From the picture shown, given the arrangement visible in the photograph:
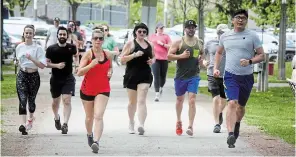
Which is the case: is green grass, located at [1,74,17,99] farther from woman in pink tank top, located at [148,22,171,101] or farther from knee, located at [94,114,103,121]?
knee, located at [94,114,103,121]

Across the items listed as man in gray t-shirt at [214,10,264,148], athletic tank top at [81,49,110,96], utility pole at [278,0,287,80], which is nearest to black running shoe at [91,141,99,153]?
athletic tank top at [81,49,110,96]

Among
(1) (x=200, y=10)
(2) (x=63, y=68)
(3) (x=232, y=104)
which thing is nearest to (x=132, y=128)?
(2) (x=63, y=68)

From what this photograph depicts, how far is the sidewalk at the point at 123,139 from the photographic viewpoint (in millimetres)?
12453

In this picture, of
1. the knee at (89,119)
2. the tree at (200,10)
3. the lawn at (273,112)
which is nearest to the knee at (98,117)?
the knee at (89,119)

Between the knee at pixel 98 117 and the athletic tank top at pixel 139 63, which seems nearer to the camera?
the knee at pixel 98 117

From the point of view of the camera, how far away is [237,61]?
12859 millimetres

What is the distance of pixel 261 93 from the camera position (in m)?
25.3

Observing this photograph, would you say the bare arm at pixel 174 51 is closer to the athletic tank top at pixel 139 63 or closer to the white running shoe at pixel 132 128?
the athletic tank top at pixel 139 63

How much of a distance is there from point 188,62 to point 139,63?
30.1 inches

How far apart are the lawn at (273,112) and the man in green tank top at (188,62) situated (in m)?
1.46

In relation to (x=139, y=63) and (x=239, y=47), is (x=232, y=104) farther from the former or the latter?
(x=139, y=63)

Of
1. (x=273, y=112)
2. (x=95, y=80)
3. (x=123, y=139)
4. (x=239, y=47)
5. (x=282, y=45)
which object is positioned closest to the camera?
(x=95, y=80)

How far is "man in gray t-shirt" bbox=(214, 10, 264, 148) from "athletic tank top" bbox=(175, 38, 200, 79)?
62.0 inches

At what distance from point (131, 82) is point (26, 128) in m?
1.77
